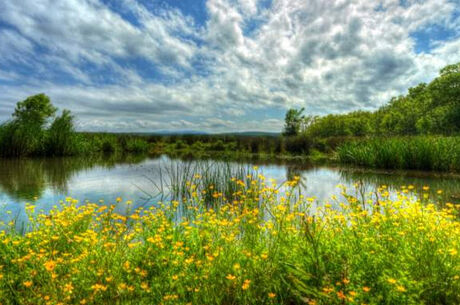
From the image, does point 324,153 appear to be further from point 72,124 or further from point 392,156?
point 72,124

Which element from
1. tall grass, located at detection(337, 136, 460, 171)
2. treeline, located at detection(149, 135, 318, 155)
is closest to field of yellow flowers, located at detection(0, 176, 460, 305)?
tall grass, located at detection(337, 136, 460, 171)

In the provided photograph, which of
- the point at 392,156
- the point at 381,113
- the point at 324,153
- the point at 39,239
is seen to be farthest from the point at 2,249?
the point at 381,113

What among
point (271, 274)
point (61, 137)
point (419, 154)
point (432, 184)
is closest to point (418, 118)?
point (419, 154)

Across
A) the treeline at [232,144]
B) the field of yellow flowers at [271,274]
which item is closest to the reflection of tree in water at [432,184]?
the field of yellow flowers at [271,274]

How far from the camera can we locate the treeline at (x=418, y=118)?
3538cm

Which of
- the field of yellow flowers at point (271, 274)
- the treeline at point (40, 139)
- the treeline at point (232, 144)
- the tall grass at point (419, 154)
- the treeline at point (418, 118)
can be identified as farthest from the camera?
the treeline at point (418, 118)

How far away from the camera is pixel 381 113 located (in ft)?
177

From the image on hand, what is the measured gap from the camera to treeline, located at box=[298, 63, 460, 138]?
35.4 m

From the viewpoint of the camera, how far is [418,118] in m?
41.0

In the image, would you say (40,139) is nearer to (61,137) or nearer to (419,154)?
(61,137)

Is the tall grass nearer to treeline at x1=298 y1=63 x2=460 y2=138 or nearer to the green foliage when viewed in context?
the green foliage

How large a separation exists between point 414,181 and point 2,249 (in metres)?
10.6

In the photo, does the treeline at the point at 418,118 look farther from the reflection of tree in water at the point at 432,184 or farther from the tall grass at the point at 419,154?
the reflection of tree in water at the point at 432,184

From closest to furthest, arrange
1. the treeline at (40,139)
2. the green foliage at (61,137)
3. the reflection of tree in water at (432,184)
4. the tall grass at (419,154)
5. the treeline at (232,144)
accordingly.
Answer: the reflection of tree in water at (432,184) < the tall grass at (419,154) < the treeline at (40,139) < the green foliage at (61,137) < the treeline at (232,144)
